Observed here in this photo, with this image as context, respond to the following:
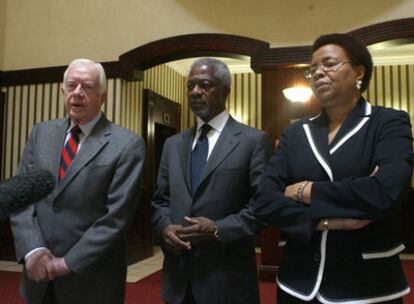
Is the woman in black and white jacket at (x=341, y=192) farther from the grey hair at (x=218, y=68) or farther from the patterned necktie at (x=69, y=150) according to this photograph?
the patterned necktie at (x=69, y=150)

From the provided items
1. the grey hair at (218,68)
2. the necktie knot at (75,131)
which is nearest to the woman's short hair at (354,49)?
the grey hair at (218,68)

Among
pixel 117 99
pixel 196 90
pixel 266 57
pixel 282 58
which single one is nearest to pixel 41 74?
pixel 117 99

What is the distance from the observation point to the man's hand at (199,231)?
1762mm

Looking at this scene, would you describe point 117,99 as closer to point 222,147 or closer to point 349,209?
point 222,147

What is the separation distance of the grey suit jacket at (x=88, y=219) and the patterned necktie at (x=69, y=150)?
2cm

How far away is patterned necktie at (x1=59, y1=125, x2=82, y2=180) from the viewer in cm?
183

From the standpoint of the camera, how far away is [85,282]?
172 centimetres

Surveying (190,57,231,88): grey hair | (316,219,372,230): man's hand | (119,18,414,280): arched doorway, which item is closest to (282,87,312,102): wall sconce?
(119,18,414,280): arched doorway

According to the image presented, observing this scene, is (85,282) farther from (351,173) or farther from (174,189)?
(351,173)

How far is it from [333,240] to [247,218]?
1.57ft

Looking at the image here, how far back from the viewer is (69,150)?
1.87 m

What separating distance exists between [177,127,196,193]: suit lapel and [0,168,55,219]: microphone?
1340mm

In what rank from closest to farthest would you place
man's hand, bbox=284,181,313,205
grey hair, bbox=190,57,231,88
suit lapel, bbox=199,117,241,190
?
Answer: man's hand, bbox=284,181,313,205 → suit lapel, bbox=199,117,241,190 → grey hair, bbox=190,57,231,88

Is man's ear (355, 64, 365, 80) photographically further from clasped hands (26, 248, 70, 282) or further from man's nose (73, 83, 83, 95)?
clasped hands (26, 248, 70, 282)
